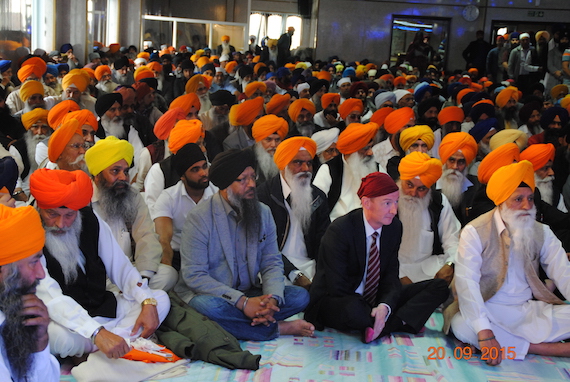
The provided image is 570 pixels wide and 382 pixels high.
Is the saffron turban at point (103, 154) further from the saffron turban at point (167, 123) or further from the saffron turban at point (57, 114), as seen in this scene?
the saffron turban at point (57, 114)

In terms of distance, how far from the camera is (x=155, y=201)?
14.0ft

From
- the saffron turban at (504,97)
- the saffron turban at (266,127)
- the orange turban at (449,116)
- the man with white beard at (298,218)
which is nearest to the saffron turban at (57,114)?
the saffron turban at (266,127)

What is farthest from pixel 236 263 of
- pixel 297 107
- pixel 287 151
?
pixel 297 107

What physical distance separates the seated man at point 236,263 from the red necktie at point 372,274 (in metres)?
0.33

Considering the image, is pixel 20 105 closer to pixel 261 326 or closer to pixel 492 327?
pixel 261 326

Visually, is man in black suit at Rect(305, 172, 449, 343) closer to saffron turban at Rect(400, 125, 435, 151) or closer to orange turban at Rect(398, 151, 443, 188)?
orange turban at Rect(398, 151, 443, 188)

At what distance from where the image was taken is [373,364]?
3.14m

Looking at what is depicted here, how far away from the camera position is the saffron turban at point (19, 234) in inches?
86.2

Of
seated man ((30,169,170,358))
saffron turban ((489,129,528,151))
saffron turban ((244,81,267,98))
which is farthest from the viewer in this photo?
saffron turban ((244,81,267,98))

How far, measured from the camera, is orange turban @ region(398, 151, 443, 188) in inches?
159

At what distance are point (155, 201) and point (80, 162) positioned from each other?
0.53 meters

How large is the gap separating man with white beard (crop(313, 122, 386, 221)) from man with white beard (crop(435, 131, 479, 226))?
0.50 m

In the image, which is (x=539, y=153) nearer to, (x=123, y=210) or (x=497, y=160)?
(x=497, y=160)

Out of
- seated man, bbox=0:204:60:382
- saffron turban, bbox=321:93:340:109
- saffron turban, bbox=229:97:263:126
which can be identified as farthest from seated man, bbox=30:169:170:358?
saffron turban, bbox=321:93:340:109
